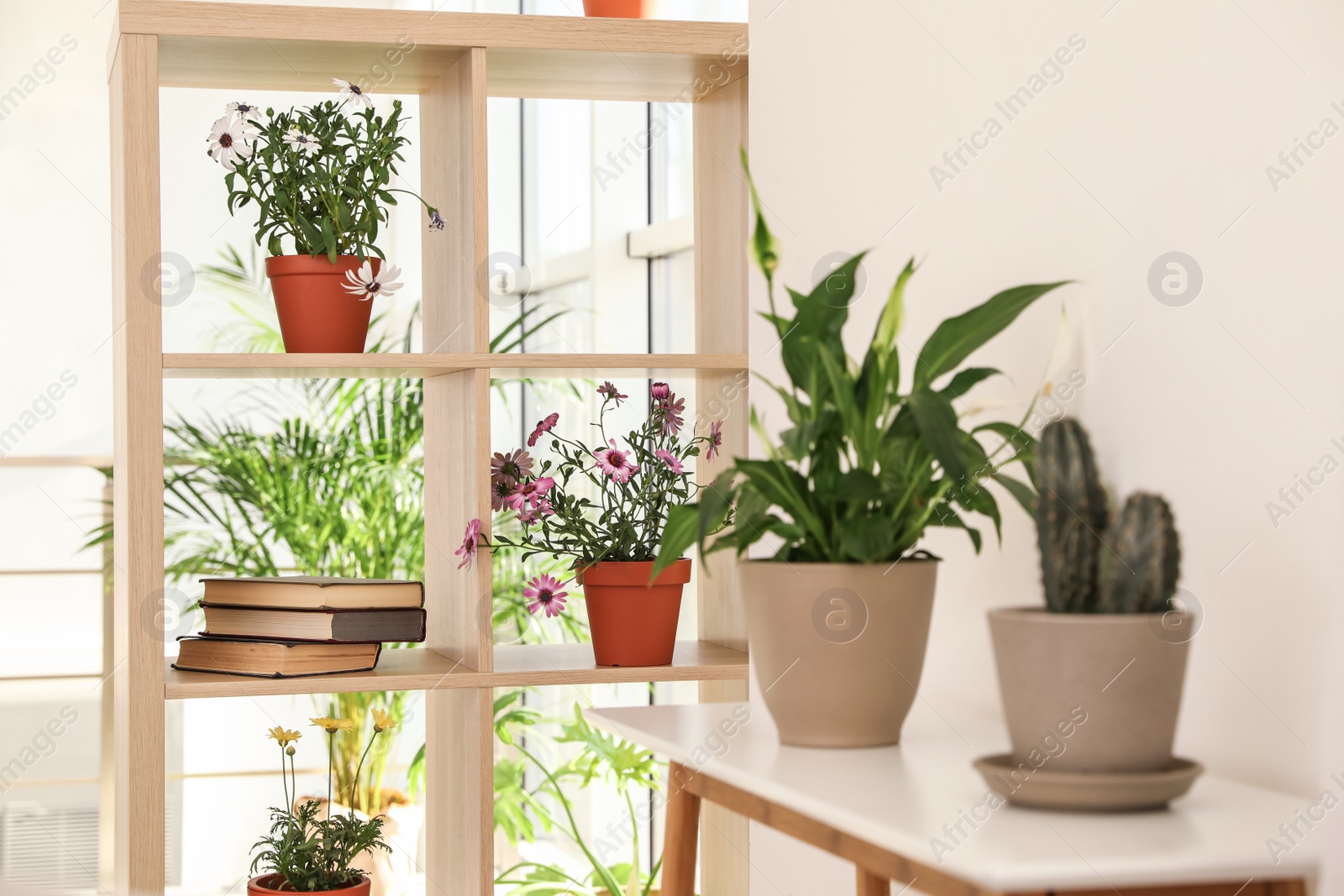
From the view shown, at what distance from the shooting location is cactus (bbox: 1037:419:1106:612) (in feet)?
2.66

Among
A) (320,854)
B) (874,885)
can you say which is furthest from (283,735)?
(874,885)

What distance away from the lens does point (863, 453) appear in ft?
3.21

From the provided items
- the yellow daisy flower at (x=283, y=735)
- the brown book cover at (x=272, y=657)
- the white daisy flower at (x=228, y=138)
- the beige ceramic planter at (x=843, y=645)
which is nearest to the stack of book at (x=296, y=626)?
the brown book cover at (x=272, y=657)

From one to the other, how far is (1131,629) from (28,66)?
4311 mm

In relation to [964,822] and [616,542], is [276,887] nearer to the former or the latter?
[616,542]

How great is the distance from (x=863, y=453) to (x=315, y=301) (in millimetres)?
1087

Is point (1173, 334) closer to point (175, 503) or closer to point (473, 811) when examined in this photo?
point (473, 811)

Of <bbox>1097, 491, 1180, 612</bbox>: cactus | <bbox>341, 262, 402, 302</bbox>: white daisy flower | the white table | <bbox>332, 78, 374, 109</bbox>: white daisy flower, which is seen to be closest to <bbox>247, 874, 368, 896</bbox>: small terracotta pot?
<bbox>341, 262, 402, 302</bbox>: white daisy flower

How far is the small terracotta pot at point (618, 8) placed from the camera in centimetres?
196

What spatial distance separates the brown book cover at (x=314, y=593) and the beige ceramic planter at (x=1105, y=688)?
3.97 feet

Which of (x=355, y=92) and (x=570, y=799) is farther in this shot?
(x=570, y=799)

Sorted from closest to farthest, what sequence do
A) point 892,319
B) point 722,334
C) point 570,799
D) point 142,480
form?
point 892,319, point 142,480, point 722,334, point 570,799

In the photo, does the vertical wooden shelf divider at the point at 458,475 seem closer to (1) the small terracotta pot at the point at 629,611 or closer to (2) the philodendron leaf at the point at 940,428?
(1) the small terracotta pot at the point at 629,611

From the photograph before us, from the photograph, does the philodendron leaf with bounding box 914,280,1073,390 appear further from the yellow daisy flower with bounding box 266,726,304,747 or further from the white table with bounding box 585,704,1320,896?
the yellow daisy flower with bounding box 266,726,304,747
